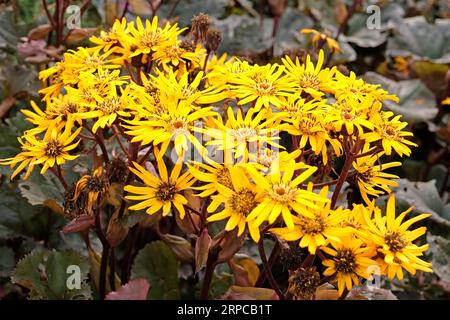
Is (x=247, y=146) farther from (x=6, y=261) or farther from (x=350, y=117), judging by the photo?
(x=6, y=261)

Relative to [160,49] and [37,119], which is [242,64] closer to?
[160,49]

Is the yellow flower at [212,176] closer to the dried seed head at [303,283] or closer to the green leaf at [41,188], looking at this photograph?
the dried seed head at [303,283]

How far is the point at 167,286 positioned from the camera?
4.17 ft

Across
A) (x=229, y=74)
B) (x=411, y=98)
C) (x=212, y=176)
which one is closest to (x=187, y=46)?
(x=229, y=74)

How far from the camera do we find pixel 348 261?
2.80ft

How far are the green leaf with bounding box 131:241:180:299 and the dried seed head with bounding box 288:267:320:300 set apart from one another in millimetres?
477

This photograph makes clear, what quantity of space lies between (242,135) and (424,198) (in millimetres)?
920

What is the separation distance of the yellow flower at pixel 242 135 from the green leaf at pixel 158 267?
1.53ft

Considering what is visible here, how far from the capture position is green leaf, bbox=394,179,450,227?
1.52m

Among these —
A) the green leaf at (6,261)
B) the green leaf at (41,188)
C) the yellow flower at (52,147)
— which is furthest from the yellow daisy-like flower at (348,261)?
the green leaf at (6,261)

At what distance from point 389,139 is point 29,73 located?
1.20 meters

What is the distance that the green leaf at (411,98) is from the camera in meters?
1.89

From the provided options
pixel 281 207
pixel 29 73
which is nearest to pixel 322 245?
pixel 281 207

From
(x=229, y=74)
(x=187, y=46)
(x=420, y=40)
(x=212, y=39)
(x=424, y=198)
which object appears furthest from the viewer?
(x=420, y=40)
